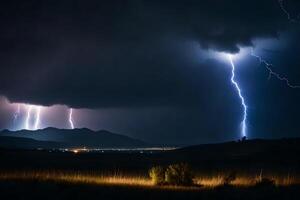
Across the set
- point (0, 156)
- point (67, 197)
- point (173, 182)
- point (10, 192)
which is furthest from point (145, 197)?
point (0, 156)

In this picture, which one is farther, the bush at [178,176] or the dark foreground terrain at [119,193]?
the bush at [178,176]

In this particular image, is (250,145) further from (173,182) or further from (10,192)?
(10,192)

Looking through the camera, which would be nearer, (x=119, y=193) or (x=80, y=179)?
(x=119, y=193)

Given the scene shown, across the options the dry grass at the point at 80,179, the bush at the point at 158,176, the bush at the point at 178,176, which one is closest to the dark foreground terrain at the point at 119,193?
the dry grass at the point at 80,179

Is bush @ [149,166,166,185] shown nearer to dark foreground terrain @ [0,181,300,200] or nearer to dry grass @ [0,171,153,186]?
dry grass @ [0,171,153,186]

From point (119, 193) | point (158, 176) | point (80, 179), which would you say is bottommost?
point (119, 193)

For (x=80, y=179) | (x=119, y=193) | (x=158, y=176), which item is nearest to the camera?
(x=119, y=193)

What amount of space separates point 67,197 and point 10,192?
2066 millimetres

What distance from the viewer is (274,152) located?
5825 centimetres

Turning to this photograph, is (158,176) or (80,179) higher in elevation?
(158,176)

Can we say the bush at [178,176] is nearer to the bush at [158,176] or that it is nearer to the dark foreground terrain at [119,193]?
the bush at [158,176]

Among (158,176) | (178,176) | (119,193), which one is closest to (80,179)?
(158,176)

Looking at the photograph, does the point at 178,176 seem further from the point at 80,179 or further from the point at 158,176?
the point at 80,179

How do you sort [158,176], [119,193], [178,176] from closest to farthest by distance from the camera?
1. [119,193]
2. [178,176]
3. [158,176]
